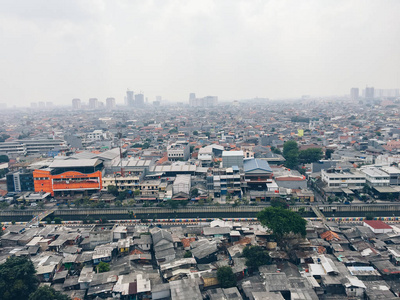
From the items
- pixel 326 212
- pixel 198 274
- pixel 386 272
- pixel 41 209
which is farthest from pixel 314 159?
pixel 41 209

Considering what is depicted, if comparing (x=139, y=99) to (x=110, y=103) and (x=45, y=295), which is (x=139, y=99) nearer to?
(x=110, y=103)

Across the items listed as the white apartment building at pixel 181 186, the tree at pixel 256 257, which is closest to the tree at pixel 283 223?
the tree at pixel 256 257

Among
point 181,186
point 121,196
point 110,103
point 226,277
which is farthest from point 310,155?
point 110,103

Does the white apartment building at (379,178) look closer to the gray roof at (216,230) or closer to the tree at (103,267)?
the gray roof at (216,230)

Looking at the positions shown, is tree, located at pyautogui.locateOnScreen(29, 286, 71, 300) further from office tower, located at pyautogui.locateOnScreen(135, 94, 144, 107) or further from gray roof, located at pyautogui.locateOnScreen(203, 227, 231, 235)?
office tower, located at pyautogui.locateOnScreen(135, 94, 144, 107)

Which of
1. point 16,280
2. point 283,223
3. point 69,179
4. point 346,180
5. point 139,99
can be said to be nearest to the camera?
point 16,280

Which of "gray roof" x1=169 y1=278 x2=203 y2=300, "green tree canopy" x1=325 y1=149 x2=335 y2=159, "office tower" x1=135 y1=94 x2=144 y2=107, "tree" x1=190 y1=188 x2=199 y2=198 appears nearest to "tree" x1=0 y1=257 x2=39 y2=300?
"gray roof" x1=169 y1=278 x2=203 y2=300

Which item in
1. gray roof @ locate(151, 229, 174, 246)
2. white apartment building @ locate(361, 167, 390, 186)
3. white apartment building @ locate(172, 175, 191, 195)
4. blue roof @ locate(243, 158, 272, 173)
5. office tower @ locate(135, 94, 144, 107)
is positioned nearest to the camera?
gray roof @ locate(151, 229, 174, 246)
